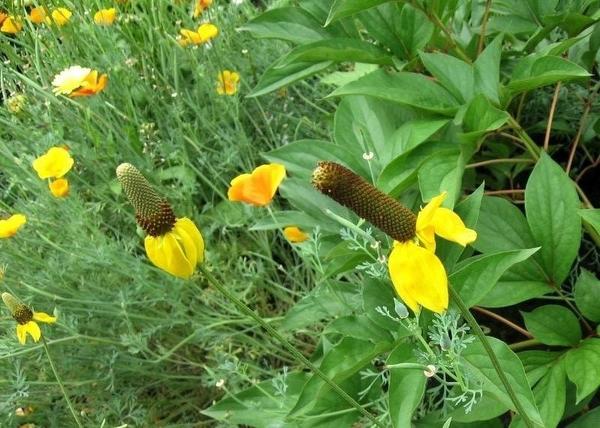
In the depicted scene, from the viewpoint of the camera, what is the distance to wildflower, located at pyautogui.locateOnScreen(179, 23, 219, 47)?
84.0 inches

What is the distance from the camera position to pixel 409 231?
0.79 m

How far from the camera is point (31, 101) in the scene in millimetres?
2447

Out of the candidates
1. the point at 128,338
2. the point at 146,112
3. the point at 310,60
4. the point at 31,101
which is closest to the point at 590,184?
the point at 310,60

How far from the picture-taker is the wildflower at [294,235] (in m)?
1.53

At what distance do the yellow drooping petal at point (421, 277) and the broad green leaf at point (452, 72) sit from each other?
644 mm

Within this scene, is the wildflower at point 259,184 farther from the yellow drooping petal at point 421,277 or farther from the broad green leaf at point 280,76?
the yellow drooping petal at point 421,277

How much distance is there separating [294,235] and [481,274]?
22.4 inches

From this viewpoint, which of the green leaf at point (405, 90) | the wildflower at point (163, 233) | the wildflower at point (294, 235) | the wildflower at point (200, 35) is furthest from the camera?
the wildflower at point (200, 35)

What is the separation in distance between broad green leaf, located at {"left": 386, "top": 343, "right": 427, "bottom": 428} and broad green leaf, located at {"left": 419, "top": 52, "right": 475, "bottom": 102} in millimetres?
491

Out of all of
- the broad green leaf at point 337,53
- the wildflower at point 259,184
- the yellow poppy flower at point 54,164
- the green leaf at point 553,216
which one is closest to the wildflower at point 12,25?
the yellow poppy flower at point 54,164

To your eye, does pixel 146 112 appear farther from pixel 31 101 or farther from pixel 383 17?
pixel 383 17

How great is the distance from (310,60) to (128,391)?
95 cm

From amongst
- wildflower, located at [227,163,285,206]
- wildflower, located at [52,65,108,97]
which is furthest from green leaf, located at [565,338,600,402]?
wildflower, located at [52,65,108,97]

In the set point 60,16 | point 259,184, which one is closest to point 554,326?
point 259,184
